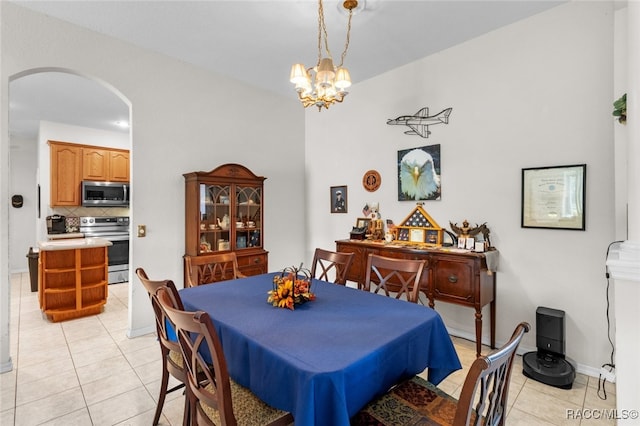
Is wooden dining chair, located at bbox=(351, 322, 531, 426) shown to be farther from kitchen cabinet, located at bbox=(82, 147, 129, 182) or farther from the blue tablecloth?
kitchen cabinet, located at bbox=(82, 147, 129, 182)

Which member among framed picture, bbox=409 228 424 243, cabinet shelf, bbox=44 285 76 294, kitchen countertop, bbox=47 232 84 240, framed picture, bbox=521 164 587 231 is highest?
framed picture, bbox=521 164 587 231

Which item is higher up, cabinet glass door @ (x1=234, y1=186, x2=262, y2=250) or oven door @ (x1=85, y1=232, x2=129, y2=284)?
cabinet glass door @ (x1=234, y1=186, x2=262, y2=250)

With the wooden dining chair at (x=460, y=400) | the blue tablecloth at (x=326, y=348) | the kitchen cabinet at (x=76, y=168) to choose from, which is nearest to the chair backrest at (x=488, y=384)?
the wooden dining chair at (x=460, y=400)

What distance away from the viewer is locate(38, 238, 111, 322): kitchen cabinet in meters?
3.58

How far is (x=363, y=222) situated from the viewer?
13.1ft

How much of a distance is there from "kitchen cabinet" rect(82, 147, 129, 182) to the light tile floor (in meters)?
3.34

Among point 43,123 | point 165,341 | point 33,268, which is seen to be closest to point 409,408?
point 165,341

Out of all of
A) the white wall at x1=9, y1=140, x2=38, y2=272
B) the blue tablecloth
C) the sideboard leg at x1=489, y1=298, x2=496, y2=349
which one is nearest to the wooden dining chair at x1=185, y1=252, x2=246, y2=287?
the blue tablecloth

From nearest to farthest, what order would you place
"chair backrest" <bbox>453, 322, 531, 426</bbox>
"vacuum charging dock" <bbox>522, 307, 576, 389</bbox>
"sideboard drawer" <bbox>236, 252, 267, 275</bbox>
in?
"chair backrest" <bbox>453, 322, 531, 426</bbox> < "vacuum charging dock" <bbox>522, 307, 576, 389</bbox> < "sideboard drawer" <bbox>236, 252, 267, 275</bbox>

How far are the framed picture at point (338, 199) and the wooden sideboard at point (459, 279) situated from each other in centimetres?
128

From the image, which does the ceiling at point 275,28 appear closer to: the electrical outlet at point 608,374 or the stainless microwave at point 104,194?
the stainless microwave at point 104,194

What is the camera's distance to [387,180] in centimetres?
383

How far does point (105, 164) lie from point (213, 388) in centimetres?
621

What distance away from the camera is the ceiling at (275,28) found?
8.58 feet
